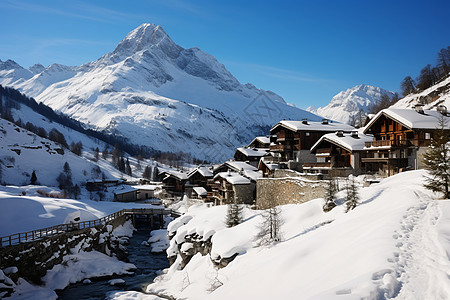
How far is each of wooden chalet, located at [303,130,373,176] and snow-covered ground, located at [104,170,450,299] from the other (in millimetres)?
11979

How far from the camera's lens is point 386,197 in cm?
2330

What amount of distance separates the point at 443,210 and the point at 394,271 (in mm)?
8966

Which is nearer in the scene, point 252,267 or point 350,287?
point 350,287

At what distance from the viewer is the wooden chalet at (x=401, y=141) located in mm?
34438

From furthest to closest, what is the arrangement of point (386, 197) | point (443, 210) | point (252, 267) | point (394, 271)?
1. point (386, 197)
2. point (252, 267)
3. point (443, 210)
4. point (394, 271)

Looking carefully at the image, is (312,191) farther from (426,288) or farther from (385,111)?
(426,288)

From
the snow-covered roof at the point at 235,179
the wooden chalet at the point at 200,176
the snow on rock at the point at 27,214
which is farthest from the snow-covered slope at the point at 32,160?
the snow-covered roof at the point at 235,179

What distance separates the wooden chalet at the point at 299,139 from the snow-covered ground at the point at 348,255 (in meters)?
23.3

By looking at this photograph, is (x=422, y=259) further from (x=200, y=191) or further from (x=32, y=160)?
(x=32, y=160)

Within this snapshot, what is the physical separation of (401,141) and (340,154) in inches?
386

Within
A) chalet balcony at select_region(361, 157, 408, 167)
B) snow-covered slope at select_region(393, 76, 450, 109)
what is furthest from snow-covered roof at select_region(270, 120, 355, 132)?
snow-covered slope at select_region(393, 76, 450, 109)

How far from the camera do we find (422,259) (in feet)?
40.6

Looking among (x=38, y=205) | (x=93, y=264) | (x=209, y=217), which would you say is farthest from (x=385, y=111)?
(x=38, y=205)

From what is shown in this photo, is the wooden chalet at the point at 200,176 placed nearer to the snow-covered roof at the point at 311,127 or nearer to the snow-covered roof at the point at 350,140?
the snow-covered roof at the point at 311,127
